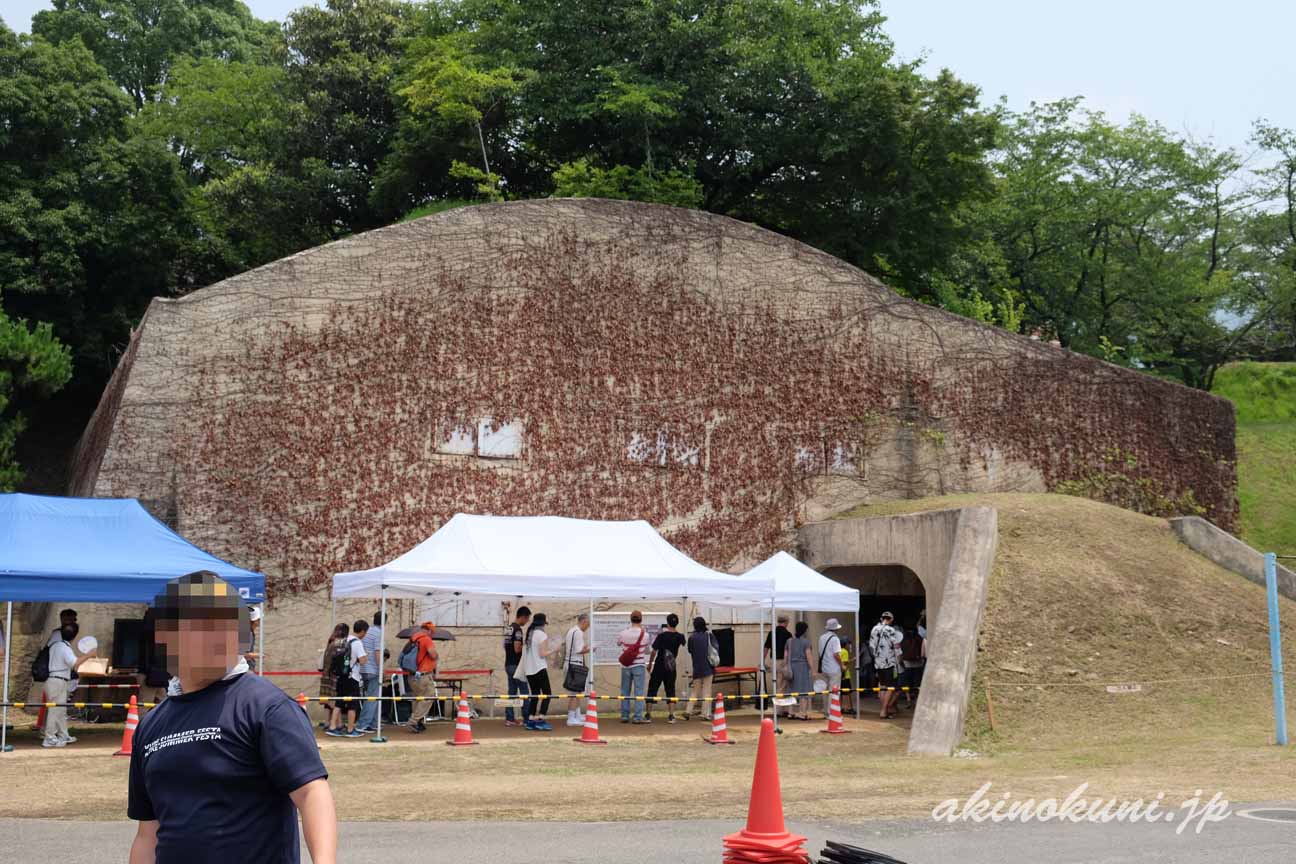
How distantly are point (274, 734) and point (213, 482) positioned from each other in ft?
61.4

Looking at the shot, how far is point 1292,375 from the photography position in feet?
151

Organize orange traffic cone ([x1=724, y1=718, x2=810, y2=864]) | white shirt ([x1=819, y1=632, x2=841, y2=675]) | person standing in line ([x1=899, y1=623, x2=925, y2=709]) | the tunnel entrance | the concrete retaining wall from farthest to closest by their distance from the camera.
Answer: the tunnel entrance, person standing in line ([x1=899, y1=623, x2=925, y2=709]), the concrete retaining wall, white shirt ([x1=819, y1=632, x2=841, y2=675]), orange traffic cone ([x1=724, y1=718, x2=810, y2=864])

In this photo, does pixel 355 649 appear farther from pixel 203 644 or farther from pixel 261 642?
pixel 203 644

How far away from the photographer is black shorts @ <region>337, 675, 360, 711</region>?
18609 mm

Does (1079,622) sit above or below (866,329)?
below

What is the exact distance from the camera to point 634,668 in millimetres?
20703

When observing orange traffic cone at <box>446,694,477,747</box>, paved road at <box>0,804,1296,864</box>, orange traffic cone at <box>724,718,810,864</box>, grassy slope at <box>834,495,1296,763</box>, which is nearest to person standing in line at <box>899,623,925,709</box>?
grassy slope at <box>834,495,1296,763</box>

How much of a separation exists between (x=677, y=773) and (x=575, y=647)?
5717 mm

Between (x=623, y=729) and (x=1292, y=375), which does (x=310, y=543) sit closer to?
(x=623, y=729)

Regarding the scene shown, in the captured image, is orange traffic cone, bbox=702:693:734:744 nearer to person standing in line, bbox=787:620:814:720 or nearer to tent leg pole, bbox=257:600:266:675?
person standing in line, bbox=787:620:814:720

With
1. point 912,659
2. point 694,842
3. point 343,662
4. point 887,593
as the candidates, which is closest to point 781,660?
point 912,659

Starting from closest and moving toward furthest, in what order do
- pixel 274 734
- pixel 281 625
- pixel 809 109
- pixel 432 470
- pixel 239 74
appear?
pixel 274 734 → pixel 281 625 → pixel 432 470 → pixel 809 109 → pixel 239 74

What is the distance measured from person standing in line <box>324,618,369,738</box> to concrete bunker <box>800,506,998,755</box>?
26.7 ft

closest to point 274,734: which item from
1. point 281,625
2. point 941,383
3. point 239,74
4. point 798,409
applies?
point 281,625
